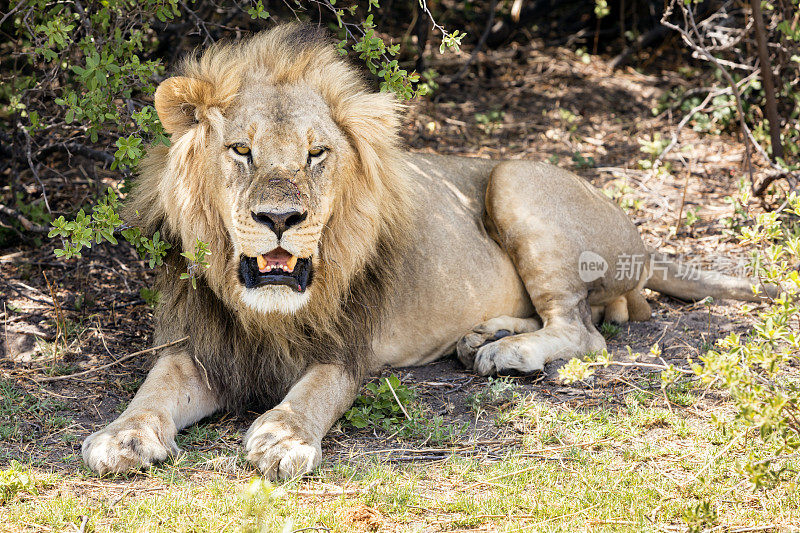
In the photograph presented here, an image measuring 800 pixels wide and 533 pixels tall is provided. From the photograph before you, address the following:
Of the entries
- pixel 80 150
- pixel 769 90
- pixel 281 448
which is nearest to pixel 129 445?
pixel 281 448

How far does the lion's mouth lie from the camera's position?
3453mm

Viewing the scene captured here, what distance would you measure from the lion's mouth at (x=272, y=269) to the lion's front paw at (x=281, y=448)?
533 millimetres

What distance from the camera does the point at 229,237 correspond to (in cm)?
360

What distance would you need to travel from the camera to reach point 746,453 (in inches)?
130

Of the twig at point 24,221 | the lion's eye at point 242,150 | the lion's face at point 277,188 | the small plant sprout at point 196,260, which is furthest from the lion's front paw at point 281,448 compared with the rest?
the twig at point 24,221

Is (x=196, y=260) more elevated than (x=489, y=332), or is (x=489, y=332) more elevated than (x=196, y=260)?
(x=196, y=260)

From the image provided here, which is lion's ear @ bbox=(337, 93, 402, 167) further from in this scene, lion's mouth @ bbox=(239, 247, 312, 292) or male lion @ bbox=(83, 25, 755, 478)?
lion's mouth @ bbox=(239, 247, 312, 292)

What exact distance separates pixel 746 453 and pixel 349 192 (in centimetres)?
190

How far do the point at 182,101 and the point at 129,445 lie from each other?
141 cm

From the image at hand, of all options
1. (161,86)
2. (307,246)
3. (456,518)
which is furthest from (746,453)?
(161,86)

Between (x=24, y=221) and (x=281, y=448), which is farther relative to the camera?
(x=24, y=221)

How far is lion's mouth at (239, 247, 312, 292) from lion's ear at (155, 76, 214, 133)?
0.66m

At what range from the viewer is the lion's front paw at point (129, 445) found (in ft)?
10.3

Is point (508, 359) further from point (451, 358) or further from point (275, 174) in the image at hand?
point (275, 174)
